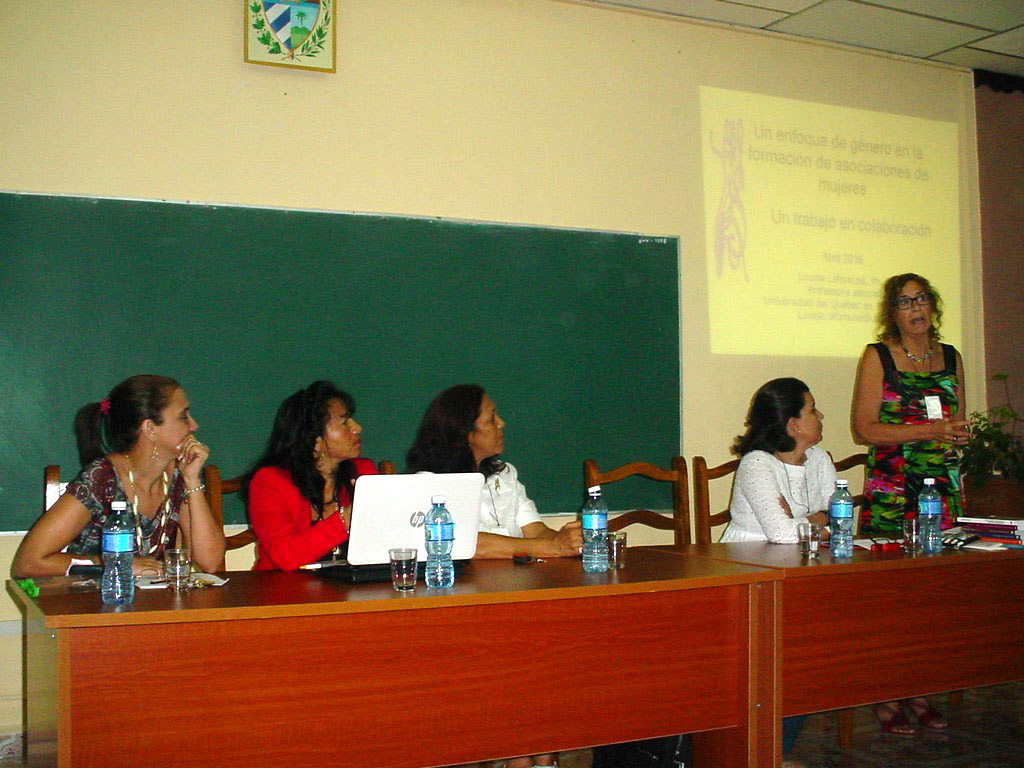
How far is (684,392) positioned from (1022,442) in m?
1.86

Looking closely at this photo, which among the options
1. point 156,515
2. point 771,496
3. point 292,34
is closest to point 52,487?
point 156,515

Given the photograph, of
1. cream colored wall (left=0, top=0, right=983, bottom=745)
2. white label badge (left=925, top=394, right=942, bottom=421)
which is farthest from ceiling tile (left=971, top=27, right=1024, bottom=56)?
white label badge (left=925, top=394, right=942, bottom=421)

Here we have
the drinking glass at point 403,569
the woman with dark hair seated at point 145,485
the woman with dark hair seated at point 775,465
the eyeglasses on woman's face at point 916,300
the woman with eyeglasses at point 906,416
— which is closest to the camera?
the drinking glass at point 403,569

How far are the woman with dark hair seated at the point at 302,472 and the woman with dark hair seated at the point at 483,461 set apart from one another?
0.86 feet

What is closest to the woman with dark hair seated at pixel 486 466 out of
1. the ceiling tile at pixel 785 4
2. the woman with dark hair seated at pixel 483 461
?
the woman with dark hair seated at pixel 483 461

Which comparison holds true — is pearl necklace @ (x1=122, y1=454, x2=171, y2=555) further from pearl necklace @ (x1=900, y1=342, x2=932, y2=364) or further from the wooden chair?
pearl necklace @ (x1=900, y1=342, x2=932, y2=364)

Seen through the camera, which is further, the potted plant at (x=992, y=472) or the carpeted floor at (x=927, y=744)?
the potted plant at (x=992, y=472)

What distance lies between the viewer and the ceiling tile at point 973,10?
423 cm

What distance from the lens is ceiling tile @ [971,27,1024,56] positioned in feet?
15.1

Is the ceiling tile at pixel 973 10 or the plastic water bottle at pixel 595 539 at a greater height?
the ceiling tile at pixel 973 10

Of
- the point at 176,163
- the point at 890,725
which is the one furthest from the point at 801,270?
the point at 176,163

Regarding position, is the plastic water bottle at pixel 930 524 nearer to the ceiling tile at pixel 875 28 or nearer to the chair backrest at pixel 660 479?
the chair backrest at pixel 660 479

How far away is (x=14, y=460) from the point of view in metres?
3.32

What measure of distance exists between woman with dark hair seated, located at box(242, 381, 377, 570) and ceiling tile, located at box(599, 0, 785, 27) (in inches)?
95.0
